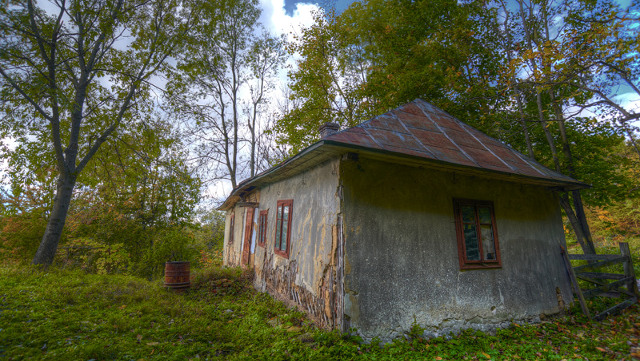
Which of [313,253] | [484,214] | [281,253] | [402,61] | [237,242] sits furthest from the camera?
[402,61]

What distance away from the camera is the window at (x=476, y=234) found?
5.19 m

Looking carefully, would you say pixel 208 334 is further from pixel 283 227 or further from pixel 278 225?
pixel 278 225

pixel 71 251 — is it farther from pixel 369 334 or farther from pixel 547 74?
pixel 547 74

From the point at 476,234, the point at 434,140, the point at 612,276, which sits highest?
the point at 434,140

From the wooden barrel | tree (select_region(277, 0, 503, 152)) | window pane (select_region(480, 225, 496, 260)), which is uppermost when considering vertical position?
tree (select_region(277, 0, 503, 152))

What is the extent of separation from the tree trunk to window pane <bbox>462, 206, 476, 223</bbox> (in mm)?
10759

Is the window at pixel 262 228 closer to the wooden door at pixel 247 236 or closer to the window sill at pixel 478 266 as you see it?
the wooden door at pixel 247 236

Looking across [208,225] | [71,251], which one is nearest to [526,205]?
[71,251]

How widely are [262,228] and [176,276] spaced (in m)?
2.48

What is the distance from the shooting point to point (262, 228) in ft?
27.5

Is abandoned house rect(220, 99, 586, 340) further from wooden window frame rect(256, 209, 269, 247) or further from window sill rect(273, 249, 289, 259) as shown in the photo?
wooden window frame rect(256, 209, 269, 247)

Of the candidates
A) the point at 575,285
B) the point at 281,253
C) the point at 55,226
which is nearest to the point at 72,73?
the point at 55,226

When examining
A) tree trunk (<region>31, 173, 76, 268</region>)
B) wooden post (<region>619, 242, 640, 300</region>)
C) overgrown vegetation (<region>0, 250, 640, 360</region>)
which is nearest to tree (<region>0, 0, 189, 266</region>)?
tree trunk (<region>31, 173, 76, 268</region>)

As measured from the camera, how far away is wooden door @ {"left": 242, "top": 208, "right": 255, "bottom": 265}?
9.80m
